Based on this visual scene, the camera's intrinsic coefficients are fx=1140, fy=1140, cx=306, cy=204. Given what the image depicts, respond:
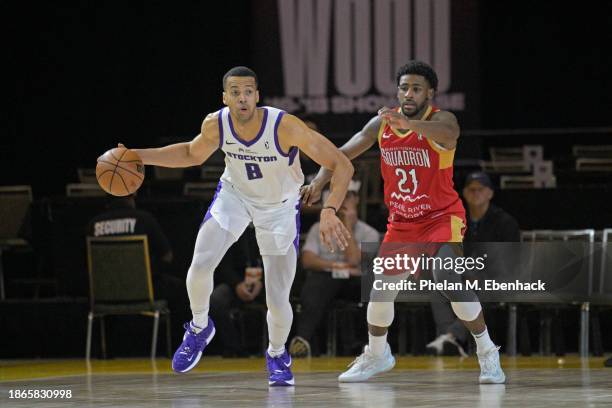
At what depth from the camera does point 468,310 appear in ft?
20.7

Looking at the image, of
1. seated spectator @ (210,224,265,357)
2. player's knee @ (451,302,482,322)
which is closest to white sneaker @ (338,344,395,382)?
player's knee @ (451,302,482,322)

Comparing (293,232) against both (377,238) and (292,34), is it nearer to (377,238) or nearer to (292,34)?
(377,238)

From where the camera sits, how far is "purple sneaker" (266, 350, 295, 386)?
6.27 metres

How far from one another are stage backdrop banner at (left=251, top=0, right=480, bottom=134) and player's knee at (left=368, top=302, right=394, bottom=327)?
Result: 10.3m

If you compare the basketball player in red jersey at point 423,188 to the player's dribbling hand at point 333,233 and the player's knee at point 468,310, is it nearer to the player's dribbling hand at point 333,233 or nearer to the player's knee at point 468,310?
the player's knee at point 468,310

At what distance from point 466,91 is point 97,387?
1121 cm

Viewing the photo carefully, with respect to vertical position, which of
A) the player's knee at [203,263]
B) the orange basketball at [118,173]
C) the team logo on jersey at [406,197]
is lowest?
the player's knee at [203,263]

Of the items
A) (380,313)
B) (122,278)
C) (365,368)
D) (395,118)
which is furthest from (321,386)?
(122,278)

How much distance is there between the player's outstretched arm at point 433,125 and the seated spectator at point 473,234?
10.5 ft

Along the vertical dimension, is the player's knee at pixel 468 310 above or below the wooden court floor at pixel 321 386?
above

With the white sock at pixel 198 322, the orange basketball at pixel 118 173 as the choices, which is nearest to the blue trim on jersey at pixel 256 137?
the orange basketball at pixel 118 173

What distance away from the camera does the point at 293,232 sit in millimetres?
6281

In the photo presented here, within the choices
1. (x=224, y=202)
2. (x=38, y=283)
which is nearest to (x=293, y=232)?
(x=224, y=202)

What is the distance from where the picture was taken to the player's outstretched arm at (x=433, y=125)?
19.1 ft
